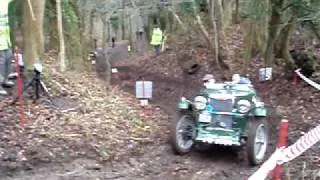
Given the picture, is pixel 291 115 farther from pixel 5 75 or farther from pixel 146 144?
pixel 5 75

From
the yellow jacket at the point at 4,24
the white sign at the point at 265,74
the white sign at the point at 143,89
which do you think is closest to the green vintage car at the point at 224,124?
the white sign at the point at 143,89

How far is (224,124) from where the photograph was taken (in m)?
10.7

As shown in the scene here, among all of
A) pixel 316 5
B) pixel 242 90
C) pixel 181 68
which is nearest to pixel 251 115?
pixel 242 90

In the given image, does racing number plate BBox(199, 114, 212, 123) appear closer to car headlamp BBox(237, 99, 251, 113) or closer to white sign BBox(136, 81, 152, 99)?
car headlamp BBox(237, 99, 251, 113)

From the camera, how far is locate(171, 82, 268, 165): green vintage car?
34.9 ft

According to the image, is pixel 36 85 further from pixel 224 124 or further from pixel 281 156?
pixel 281 156

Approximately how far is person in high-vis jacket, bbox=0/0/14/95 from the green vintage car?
3480 millimetres

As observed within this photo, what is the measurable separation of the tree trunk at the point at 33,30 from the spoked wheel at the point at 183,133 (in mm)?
3388

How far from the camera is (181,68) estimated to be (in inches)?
974

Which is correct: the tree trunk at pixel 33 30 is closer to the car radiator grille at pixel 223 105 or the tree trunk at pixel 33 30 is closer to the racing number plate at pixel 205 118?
the racing number plate at pixel 205 118

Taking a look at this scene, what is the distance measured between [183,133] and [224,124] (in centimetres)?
78

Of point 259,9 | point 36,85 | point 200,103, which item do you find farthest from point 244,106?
point 259,9

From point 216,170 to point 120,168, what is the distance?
158 cm

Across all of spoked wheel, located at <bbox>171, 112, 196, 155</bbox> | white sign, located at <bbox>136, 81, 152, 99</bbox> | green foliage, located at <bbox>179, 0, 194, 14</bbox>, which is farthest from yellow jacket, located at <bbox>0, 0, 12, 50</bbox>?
green foliage, located at <bbox>179, 0, 194, 14</bbox>
